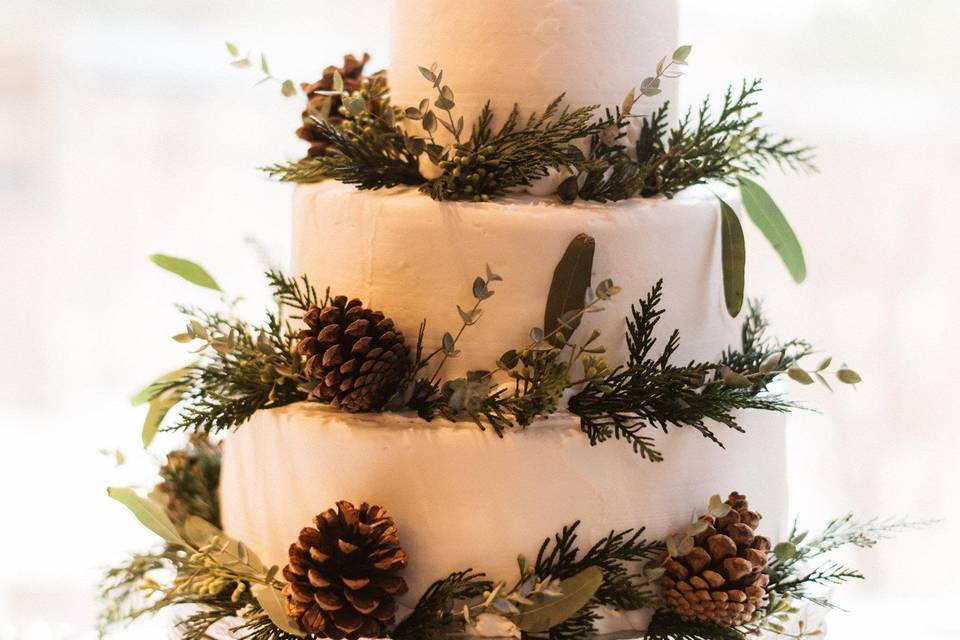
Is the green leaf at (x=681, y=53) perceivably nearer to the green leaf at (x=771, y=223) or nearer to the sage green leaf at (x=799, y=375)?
the green leaf at (x=771, y=223)

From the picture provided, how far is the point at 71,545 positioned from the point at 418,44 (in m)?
1.47

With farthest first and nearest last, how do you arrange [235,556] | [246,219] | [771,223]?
[246,219] < [771,223] < [235,556]

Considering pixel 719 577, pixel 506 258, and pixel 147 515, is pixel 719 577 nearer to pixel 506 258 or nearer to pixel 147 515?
pixel 506 258

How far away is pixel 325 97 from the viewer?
1.24m

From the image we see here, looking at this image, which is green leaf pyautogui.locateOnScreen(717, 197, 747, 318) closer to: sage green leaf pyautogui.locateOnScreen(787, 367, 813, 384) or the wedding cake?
the wedding cake

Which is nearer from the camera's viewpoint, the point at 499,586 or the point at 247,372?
the point at 499,586

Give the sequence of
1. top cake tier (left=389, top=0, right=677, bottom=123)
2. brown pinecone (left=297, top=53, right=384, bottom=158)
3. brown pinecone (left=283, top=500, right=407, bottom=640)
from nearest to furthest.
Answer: brown pinecone (left=283, top=500, right=407, bottom=640)
top cake tier (left=389, top=0, right=677, bottom=123)
brown pinecone (left=297, top=53, right=384, bottom=158)

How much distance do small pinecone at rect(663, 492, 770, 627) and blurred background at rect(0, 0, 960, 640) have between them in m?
1.04

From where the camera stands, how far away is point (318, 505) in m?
1.03

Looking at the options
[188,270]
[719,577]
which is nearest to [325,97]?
[188,270]

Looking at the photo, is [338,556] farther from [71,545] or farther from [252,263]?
[71,545]

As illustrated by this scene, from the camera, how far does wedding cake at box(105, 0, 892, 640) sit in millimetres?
971

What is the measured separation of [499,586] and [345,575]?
0.14 metres

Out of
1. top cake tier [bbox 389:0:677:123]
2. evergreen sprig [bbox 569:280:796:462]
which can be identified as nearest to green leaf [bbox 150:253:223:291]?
top cake tier [bbox 389:0:677:123]
